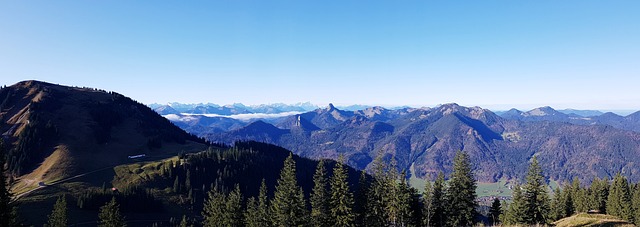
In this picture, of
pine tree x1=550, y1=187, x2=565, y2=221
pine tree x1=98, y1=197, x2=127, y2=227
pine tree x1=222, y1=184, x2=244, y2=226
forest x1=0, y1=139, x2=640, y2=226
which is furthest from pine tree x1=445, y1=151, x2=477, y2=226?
pine tree x1=98, y1=197, x2=127, y2=227

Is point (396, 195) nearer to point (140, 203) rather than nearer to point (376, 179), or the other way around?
point (376, 179)

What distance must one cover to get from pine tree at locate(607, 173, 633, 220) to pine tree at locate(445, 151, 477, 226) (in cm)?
5654

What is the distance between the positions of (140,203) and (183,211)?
21959mm

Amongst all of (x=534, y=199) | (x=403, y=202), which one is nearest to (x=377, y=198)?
(x=403, y=202)

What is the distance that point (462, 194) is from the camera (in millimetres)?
73812

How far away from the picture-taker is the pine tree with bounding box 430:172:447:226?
79.5 meters

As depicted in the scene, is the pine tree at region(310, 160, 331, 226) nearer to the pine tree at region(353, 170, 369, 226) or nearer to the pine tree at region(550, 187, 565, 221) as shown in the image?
the pine tree at region(353, 170, 369, 226)

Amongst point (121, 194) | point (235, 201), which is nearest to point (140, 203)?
point (121, 194)

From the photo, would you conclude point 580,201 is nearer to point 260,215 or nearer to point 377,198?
point 377,198

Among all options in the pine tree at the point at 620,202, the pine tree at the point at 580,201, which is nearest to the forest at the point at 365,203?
the pine tree at the point at 620,202

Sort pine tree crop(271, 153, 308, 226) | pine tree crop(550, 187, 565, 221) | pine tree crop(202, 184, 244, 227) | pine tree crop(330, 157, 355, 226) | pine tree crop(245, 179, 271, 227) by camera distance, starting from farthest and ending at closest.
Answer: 1. pine tree crop(550, 187, 565, 221)
2. pine tree crop(202, 184, 244, 227)
3. pine tree crop(245, 179, 271, 227)
4. pine tree crop(271, 153, 308, 226)
5. pine tree crop(330, 157, 355, 226)

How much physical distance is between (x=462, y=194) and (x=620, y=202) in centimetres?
6458

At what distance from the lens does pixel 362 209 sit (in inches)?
2776

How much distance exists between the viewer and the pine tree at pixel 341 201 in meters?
60.9
